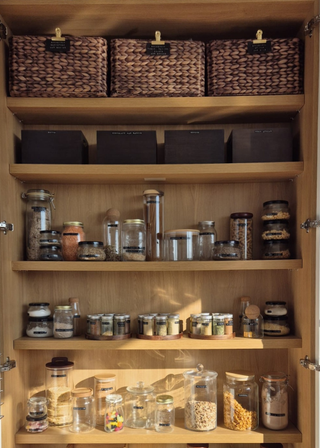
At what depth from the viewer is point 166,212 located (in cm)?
245

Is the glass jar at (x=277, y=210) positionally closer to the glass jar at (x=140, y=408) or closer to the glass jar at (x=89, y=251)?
the glass jar at (x=89, y=251)

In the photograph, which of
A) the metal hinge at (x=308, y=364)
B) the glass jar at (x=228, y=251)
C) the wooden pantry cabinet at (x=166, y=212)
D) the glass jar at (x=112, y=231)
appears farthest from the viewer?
the glass jar at (x=112, y=231)

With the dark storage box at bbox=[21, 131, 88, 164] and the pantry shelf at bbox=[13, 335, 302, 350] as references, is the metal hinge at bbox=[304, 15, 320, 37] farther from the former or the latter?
the pantry shelf at bbox=[13, 335, 302, 350]

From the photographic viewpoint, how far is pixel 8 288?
2154 mm

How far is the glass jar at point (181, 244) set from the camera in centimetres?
227

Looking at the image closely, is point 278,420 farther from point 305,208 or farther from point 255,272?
point 305,208

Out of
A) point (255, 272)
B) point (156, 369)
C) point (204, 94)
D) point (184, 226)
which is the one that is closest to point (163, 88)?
point (204, 94)

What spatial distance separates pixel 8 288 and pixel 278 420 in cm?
138

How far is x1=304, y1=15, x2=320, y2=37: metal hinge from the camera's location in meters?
2.02

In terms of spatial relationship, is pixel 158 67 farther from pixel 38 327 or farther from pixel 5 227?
pixel 38 327

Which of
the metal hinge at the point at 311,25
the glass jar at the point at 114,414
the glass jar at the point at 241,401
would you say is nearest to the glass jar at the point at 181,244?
the glass jar at the point at 241,401

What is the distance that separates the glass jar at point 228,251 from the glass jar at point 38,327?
89 cm

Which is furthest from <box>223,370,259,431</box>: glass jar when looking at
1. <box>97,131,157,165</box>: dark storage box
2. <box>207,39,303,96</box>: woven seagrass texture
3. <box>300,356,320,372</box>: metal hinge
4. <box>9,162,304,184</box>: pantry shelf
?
<box>207,39,303,96</box>: woven seagrass texture

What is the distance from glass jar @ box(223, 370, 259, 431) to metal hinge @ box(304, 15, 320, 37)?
159 cm
